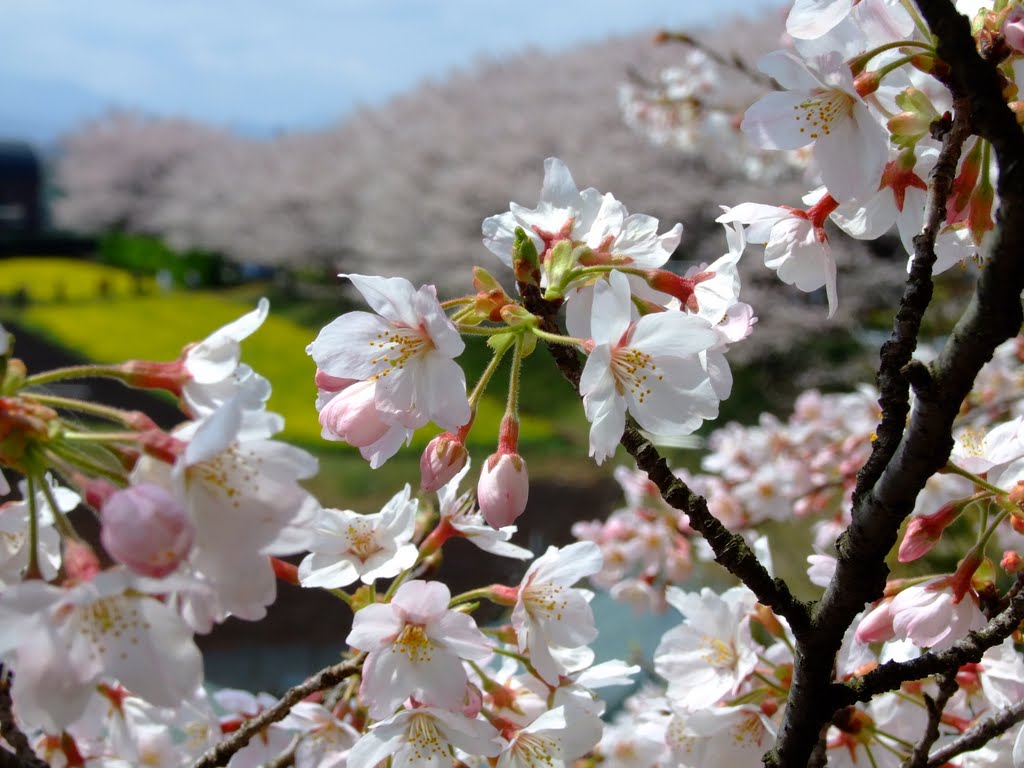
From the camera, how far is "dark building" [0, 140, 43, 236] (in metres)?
15.8

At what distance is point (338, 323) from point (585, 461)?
207 inches

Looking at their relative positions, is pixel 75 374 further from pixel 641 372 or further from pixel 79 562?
pixel 641 372

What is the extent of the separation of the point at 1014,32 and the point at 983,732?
453mm

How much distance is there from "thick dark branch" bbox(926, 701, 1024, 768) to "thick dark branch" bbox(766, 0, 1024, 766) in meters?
0.12

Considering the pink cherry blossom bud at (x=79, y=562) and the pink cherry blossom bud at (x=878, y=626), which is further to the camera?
the pink cherry blossom bud at (x=878, y=626)

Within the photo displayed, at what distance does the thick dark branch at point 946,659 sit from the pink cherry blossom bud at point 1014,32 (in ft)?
1.07

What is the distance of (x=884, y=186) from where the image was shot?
1.81 ft

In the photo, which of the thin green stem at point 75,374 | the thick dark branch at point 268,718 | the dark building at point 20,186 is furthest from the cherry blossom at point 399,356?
the dark building at point 20,186

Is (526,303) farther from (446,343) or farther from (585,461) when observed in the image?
(585,461)

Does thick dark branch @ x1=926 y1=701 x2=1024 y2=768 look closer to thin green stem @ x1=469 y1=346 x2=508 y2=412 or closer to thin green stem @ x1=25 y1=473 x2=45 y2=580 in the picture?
thin green stem @ x1=469 y1=346 x2=508 y2=412

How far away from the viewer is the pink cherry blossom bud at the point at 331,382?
1.75 feet

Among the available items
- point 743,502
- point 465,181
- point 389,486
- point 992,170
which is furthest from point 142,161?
point 992,170

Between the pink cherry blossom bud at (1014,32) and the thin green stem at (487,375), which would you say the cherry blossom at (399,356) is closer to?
the thin green stem at (487,375)

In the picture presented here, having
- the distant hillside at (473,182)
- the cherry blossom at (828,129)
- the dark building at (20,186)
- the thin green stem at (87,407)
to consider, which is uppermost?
the cherry blossom at (828,129)
